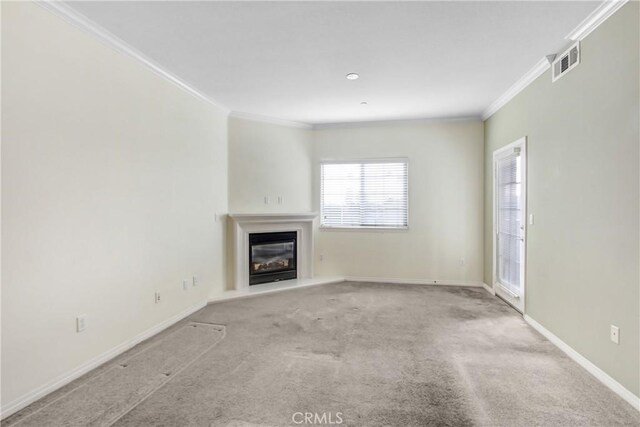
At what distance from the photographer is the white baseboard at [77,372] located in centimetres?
190

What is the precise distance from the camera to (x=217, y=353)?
2689mm

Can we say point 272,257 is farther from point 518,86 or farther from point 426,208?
point 518,86

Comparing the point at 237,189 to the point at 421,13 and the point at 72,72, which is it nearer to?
the point at 72,72

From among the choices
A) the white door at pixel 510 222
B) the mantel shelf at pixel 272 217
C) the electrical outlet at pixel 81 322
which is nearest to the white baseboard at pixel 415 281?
the white door at pixel 510 222

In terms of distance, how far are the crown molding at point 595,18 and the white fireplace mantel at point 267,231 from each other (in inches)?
148

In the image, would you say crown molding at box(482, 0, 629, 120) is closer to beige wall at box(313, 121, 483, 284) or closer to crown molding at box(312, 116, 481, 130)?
crown molding at box(312, 116, 481, 130)

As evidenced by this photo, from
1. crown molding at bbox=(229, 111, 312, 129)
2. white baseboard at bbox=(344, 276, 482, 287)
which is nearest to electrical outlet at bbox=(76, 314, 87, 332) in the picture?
crown molding at bbox=(229, 111, 312, 129)

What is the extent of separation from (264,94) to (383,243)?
302 cm

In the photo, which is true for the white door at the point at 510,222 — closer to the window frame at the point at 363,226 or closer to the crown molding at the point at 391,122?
the crown molding at the point at 391,122

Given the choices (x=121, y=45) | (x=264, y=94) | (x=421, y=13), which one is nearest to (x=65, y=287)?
(x=121, y=45)

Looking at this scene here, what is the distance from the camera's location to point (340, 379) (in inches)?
89.6

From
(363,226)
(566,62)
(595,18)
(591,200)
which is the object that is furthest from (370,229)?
(595,18)

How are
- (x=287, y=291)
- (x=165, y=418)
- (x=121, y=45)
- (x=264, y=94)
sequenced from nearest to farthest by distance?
(x=165, y=418), (x=121, y=45), (x=264, y=94), (x=287, y=291)

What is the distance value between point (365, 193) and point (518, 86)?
261 centimetres
